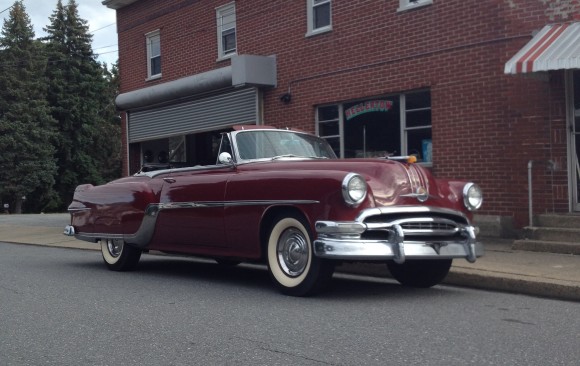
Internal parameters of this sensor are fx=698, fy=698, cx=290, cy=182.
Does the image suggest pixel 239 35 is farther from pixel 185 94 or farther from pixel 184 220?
pixel 184 220

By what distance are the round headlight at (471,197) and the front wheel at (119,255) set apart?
4.53 meters

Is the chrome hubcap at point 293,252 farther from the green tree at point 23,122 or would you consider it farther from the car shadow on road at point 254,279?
the green tree at point 23,122

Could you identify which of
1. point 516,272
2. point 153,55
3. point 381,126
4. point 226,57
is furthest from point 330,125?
point 153,55

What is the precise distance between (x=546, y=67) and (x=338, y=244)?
463 cm

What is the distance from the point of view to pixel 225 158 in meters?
7.89

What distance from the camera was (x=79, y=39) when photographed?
165ft

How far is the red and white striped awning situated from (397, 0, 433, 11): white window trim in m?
2.37

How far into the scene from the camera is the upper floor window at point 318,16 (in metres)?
13.9

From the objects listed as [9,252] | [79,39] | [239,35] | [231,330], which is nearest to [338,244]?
[231,330]

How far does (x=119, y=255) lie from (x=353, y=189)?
4383mm

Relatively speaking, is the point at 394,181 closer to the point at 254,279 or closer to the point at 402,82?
the point at 254,279

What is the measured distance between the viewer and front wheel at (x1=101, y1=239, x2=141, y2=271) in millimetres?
9430

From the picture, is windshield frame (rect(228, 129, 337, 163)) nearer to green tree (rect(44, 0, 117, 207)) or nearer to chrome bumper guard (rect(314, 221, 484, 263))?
chrome bumper guard (rect(314, 221, 484, 263))

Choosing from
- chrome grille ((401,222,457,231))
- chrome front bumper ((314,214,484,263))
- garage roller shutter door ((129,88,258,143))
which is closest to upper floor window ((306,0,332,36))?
garage roller shutter door ((129,88,258,143))
